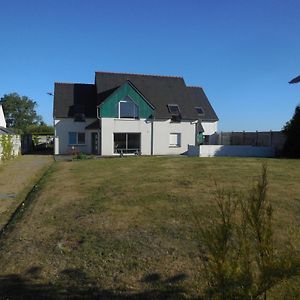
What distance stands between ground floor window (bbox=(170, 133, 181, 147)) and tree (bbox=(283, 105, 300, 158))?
11.1 m

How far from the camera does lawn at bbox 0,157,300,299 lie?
20.0 feet

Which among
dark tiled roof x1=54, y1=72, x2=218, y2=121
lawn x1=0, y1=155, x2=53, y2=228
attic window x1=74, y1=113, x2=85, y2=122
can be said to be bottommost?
lawn x1=0, y1=155, x2=53, y2=228

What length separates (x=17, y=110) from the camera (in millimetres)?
110312

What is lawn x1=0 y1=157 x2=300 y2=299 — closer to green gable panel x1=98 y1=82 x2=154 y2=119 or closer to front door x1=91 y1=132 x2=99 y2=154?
green gable panel x1=98 y1=82 x2=154 y2=119

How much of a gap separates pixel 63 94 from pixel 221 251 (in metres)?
39.1

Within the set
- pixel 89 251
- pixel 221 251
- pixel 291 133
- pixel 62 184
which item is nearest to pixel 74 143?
pixel 291 133

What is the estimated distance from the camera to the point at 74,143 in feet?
128

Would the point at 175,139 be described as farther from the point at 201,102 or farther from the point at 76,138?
the point at 76,138

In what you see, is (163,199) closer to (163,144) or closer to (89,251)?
(89,251)

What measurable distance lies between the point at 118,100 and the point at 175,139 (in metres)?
7.06

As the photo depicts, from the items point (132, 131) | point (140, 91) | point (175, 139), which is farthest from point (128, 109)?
point (175, 139)

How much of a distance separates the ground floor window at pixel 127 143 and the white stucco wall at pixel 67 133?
3.12 metres

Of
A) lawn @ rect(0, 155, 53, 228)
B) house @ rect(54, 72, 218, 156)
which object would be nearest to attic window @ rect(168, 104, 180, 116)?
house @ rect(54, 72, 218, 156)

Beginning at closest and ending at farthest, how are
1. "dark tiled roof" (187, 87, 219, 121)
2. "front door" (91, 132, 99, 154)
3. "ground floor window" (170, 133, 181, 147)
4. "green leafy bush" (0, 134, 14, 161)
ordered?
1. "green leafy bush" (0, 134, 14, 161)
2. "front door" (91, 132, 99, 154)
3. "ground floor window" (170, 133, 181, 147)
4. "dark tiled roof" (187, 87, 219, 121)
